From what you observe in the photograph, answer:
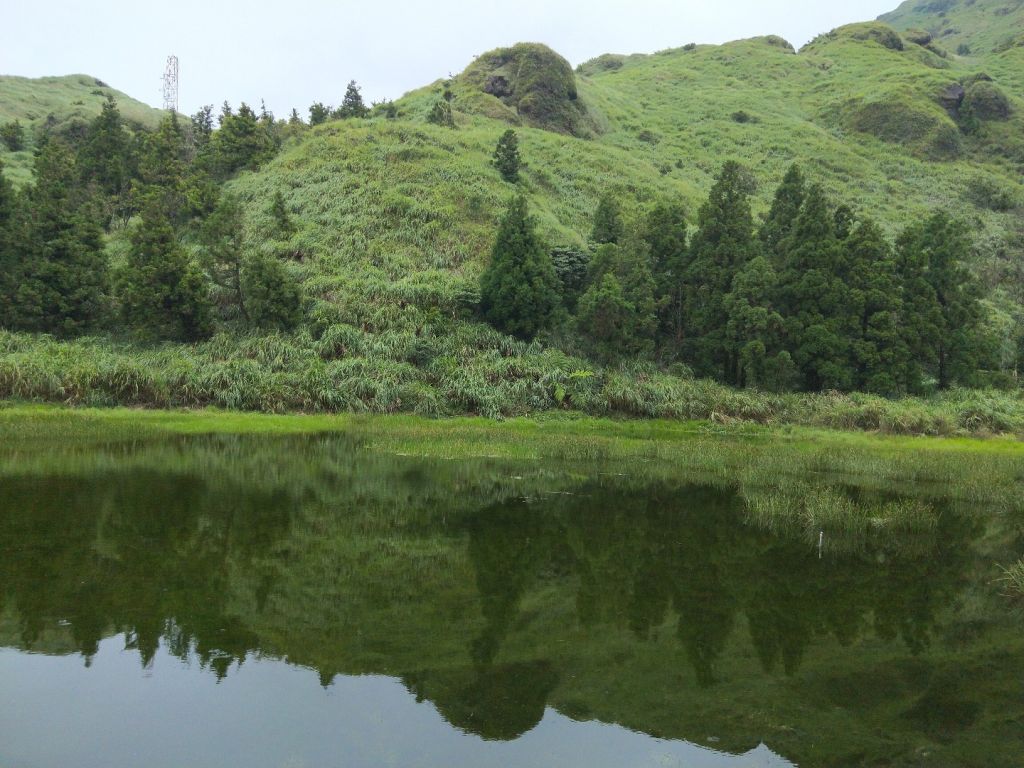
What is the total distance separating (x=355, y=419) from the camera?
35.2 meters

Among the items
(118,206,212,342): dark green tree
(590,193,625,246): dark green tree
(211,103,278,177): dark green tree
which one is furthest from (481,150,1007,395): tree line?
(211,103,278,177): dark green tree

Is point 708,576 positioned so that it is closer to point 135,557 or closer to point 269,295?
point 135,557

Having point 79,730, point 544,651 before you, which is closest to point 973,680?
point 544,651

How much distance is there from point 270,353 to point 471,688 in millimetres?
35121

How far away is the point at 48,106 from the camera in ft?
370

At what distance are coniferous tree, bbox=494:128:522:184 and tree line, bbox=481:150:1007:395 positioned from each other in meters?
19.9

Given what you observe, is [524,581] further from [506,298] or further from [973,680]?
[506,298]

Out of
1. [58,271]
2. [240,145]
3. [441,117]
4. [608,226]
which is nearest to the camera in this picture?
[58,271]

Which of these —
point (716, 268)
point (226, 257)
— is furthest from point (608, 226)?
point (226, 257)

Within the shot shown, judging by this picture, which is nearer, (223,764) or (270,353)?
(223,764)

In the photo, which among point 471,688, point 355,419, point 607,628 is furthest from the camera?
point 355,419

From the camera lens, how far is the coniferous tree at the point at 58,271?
40.9 m

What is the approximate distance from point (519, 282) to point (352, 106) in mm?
47633

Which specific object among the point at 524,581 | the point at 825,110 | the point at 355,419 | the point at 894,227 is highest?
the point at 825,110
